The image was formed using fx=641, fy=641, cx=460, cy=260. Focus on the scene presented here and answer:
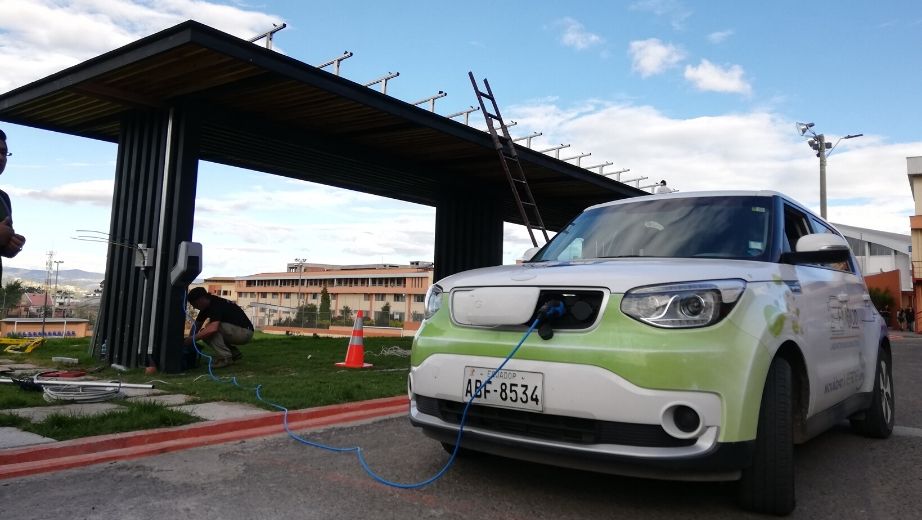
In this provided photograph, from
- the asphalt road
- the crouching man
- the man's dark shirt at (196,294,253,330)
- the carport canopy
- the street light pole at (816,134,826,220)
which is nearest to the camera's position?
the asphalt road

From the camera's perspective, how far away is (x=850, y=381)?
13.8 ft

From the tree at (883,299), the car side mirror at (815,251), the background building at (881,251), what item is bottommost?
the car side mirror at (815,251)

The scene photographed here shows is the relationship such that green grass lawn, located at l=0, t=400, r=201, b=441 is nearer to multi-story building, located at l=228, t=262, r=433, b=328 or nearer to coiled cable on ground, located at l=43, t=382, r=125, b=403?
coiled cable on ground, located at l=43, t=382, r=125, b=403

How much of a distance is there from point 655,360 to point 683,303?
0.30m

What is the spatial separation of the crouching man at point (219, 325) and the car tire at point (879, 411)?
723 centimetres

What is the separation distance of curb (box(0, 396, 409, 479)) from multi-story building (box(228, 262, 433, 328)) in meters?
57.4

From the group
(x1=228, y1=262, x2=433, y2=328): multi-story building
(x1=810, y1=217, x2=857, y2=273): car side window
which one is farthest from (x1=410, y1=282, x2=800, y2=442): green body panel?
(x1=228, y1=262, x2=433, y2=328): multi-story building

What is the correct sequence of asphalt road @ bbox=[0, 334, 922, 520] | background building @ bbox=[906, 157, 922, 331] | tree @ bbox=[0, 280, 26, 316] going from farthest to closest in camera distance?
tree @ bbox=[0, 280, 26, 316] < background building @ bbox=[906, 157, 922, 331] < asphalt road @ bbox=[0, 334, 922, 520]

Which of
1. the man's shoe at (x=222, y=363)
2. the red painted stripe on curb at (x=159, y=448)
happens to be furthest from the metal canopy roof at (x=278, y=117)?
the red painted stripe on curb at (x=159, y=448)

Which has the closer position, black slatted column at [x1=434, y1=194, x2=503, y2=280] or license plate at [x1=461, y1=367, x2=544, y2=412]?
license plate at [x1=461, y1=367, x2=544, y2=412]

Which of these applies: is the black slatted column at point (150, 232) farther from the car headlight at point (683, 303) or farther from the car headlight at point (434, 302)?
the car headlight at point (683, 303)

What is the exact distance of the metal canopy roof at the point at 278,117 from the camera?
24.8 ft

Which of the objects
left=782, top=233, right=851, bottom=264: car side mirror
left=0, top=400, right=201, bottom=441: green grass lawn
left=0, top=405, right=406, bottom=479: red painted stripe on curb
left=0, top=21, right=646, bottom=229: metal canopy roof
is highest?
left=0, top=21, right=646, bottom=229: metal canopy roof

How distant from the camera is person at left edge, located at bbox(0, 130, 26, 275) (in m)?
3.42
